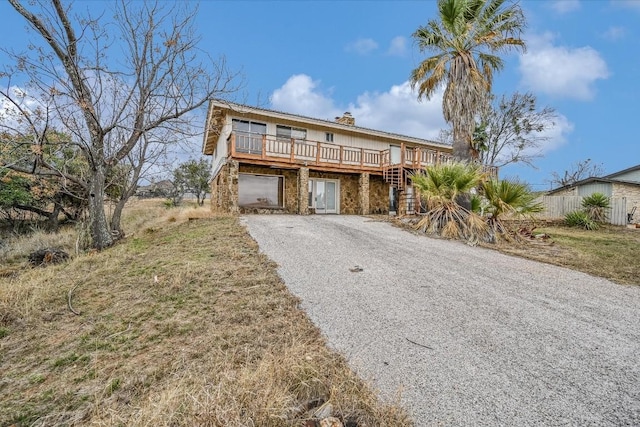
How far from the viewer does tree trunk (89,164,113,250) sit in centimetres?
911

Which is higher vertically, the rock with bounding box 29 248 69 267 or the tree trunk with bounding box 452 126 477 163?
the tree trunk with bounding box 452 126 477 163

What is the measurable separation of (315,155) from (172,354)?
41.8ft

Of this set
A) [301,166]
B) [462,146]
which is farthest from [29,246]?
[462,146]

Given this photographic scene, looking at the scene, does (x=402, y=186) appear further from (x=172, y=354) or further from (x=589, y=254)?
(x=172, y=354)

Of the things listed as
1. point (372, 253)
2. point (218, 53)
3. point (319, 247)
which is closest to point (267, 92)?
point (218, 53)

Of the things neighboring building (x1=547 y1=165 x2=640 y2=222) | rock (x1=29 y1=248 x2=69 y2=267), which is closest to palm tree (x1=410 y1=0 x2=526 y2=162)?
neighboring building (x1=547 y1=165 x2=640 y2=222)

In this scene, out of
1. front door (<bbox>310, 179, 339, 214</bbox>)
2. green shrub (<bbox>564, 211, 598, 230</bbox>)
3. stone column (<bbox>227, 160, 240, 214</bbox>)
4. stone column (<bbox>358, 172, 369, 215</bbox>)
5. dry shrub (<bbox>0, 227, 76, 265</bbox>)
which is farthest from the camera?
front door (<bbox>310, 179, 339, 214</bbox>)

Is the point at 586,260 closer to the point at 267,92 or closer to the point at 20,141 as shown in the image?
the point at 267,92

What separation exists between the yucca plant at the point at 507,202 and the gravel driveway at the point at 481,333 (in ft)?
9.20

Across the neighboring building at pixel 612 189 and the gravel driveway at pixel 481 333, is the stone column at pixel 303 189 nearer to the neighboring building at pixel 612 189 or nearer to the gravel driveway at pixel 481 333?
the gravel driveway at pixel 481 333

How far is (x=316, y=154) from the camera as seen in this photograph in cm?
1474

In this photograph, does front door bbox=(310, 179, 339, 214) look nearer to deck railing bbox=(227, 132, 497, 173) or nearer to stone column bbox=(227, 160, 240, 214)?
deck railing bbox=(227, 132, 497, 173)

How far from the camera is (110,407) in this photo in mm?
2295

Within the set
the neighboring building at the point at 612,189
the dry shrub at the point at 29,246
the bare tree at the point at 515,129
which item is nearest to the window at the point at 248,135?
the dry shrub at the point at 29,246
